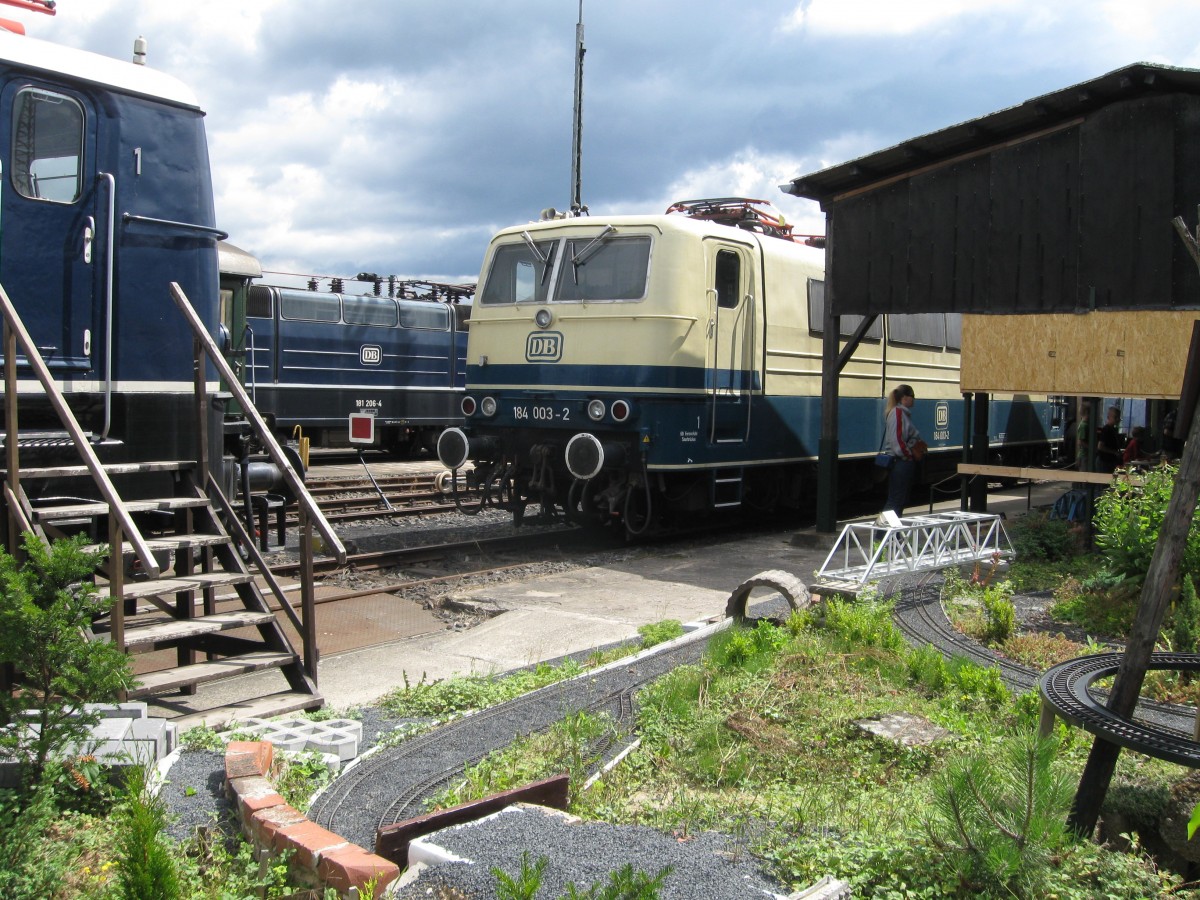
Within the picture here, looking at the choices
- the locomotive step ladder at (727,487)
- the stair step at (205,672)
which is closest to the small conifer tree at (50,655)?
the stair step at (205,672)

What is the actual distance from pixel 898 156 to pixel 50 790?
984 centimetres

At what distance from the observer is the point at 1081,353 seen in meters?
10.1

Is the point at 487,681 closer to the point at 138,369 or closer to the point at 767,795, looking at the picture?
the point at 767,795

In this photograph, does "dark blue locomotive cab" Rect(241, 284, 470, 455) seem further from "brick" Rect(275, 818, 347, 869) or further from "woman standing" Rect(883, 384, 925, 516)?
"brick" Rect(275, 818, 347, 869)

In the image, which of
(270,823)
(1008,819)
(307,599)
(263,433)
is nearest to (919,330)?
(263,433)

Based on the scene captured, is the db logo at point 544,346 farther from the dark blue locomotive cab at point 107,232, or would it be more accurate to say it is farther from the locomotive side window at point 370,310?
the locomotive side window at point 370,310

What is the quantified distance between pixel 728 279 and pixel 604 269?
1358 mm

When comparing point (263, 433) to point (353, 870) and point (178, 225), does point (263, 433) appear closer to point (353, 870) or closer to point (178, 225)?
point (178, 225)

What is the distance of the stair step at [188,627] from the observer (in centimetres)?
529

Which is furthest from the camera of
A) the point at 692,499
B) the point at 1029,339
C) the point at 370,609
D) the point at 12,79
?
the point at 692,499

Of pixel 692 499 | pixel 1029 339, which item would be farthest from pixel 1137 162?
pixel 692 499

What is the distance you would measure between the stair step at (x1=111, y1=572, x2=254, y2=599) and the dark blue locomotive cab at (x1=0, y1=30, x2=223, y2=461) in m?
1.13

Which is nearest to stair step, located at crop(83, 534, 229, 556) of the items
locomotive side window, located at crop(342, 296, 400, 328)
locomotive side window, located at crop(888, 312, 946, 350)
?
locomotive side window, located at crop(888, 312, 946, 350)

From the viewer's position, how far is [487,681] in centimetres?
619
